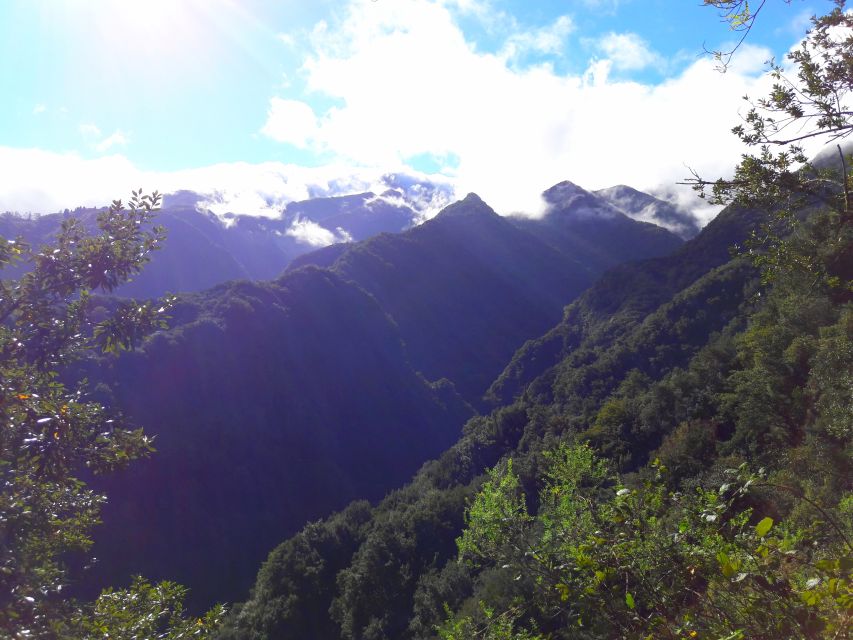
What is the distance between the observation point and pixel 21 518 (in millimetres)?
4551

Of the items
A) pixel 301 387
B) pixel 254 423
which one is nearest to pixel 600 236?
pixel 301 387

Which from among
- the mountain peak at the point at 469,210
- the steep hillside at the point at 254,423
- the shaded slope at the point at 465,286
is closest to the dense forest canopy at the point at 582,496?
the steep hillside at the point at 254,423

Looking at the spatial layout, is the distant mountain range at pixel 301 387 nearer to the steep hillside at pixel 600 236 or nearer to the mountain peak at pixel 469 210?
the steep hillside at pixel 600 236

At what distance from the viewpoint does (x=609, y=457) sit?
3431cm

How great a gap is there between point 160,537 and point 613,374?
57.7 m

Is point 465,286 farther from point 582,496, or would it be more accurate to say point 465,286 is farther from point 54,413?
point 54,413

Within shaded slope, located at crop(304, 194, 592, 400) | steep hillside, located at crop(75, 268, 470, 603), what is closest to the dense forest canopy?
steep hillside, located at crop(75, 268, 470, 603)

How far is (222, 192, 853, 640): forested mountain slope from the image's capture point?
1527 cm

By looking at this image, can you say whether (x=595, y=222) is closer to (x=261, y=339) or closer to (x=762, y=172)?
(x=261, y=339)

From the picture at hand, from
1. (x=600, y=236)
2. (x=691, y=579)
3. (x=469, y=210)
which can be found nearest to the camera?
(x=691, y=579)

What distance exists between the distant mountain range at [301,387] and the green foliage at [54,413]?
31065mm

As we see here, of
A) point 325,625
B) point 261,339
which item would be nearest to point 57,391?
point 325,625

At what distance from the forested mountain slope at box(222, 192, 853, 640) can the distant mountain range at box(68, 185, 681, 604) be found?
50.0ft

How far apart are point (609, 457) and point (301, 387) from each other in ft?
228
